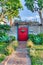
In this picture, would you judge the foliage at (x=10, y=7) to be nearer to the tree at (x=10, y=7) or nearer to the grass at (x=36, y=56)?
the tree at (x=10, y=7)

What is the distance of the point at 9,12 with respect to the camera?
1229 inches

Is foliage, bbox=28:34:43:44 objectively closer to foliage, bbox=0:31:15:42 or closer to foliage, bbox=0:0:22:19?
foliage, bbox=0:31:15:42

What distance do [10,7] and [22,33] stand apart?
3.24 m

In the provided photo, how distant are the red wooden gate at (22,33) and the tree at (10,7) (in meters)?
1.72

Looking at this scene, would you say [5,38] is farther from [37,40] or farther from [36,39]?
[37,40]

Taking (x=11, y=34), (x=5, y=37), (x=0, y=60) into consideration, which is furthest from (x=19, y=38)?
(x=0, y=60)

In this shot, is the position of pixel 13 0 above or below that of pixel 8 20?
above

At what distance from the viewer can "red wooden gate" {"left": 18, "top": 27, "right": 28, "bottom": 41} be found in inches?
1228

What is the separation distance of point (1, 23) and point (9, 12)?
9.49 ft

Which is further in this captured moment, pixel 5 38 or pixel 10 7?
pixel 10 7

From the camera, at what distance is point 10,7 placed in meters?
30.7

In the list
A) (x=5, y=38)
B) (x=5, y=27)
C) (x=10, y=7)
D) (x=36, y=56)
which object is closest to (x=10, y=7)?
(x=10, y=7)

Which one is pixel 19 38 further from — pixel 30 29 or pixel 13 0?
pixel 13 0

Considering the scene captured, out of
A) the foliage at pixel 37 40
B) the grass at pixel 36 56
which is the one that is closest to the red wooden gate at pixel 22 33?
the foliage at pixel 37 40
